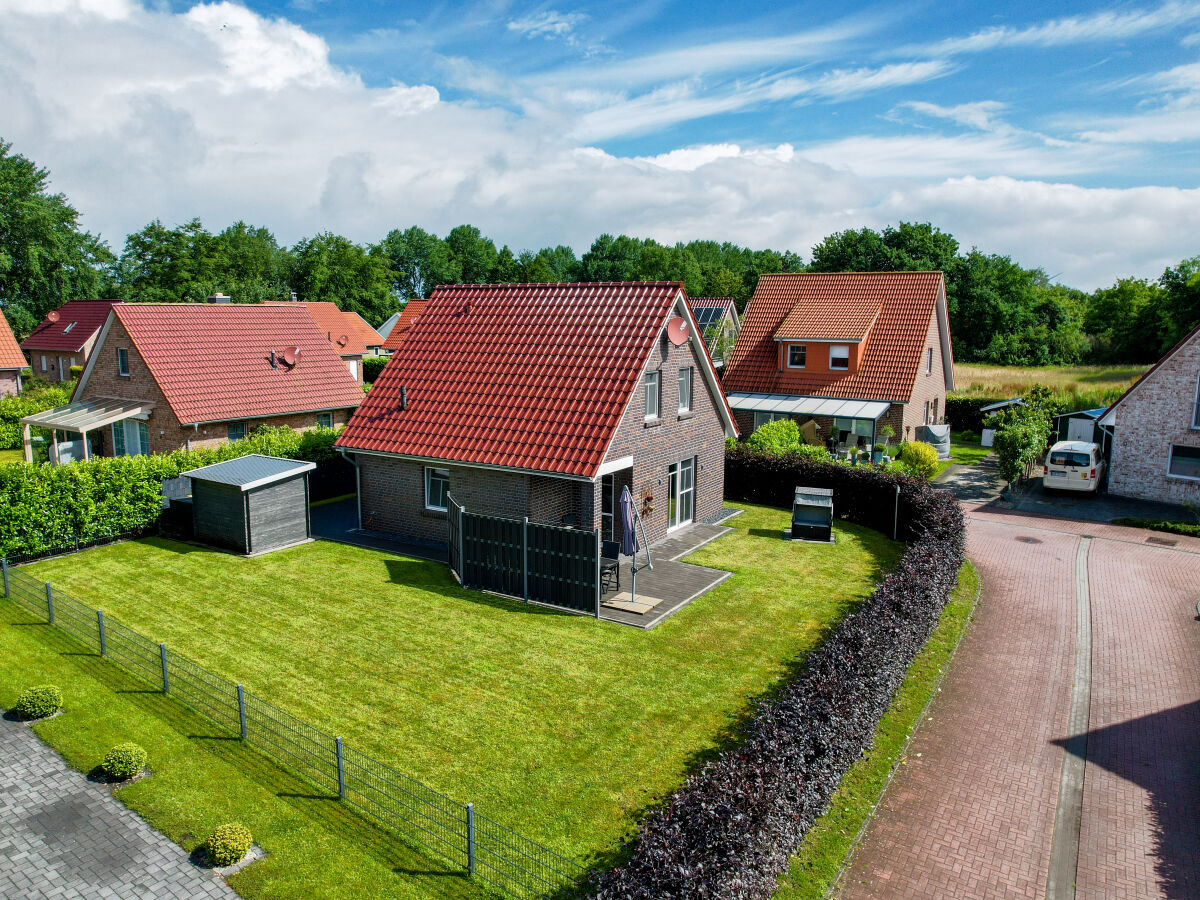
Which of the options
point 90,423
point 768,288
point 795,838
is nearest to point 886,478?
→ point 795,838

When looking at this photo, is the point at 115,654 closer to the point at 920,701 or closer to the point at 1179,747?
the point at 920,701

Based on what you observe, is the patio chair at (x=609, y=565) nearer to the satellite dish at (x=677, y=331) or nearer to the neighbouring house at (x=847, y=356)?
the satellite dish at (x=677, y=331)

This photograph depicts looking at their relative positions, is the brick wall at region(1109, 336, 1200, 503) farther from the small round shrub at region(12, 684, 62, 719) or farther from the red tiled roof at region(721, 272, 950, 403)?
the small round shrub at region(12, 684, 62, 719)

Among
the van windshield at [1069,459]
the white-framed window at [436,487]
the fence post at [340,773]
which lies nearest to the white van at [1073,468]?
the van windshield at [1069,459]

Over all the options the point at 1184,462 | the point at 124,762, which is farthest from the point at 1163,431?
the point at 124,762

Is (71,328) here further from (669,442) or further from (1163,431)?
(1163,431)

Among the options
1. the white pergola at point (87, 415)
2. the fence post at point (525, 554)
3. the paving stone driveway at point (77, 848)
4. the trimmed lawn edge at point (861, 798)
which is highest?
the white pergola at point (87, 415)

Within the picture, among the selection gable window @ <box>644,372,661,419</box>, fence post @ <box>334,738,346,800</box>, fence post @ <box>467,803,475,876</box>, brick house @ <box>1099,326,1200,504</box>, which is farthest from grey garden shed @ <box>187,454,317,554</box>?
brick house @ <box>1099,326,1200,504</box>
